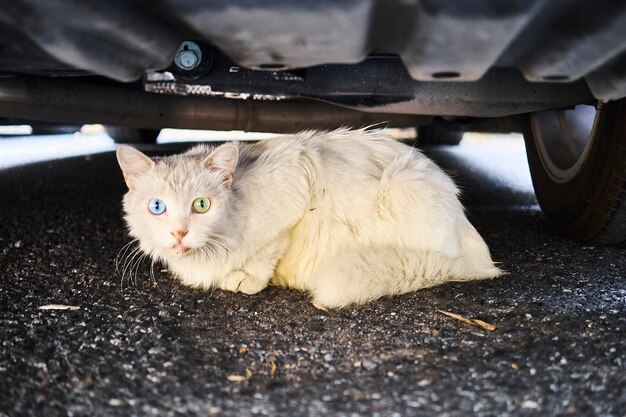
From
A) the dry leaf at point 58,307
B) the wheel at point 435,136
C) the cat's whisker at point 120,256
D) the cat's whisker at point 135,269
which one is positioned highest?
the wheel at point 435,136

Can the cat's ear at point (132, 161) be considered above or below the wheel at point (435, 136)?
below

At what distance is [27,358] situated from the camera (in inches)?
61.5

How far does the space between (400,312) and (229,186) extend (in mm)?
718

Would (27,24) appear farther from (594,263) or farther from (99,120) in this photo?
(594,263)

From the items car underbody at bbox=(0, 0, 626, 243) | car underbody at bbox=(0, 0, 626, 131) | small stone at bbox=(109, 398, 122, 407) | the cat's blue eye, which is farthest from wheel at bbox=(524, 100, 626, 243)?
small stone at bbox=(109, 398, 122, 407)

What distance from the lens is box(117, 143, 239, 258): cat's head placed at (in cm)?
199

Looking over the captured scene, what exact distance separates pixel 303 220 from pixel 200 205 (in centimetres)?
39

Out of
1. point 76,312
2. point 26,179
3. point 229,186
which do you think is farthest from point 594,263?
point 26,179

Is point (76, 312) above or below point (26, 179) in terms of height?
below

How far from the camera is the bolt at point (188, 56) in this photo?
1.95 metres

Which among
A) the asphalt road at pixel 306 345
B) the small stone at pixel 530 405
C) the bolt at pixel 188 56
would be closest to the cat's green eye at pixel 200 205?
the asphalt road at pixel 306 345

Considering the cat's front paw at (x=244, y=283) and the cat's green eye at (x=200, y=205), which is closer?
the cat's green eye at (x=200, y=205)

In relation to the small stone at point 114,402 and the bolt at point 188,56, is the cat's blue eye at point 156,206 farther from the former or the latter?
the small stone at point 114,402

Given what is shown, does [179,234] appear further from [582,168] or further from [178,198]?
[582,168]
